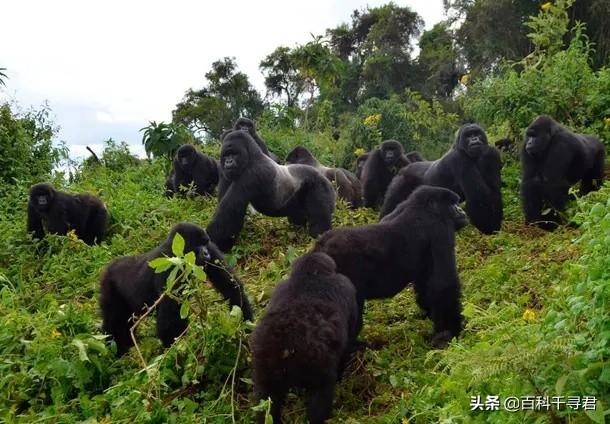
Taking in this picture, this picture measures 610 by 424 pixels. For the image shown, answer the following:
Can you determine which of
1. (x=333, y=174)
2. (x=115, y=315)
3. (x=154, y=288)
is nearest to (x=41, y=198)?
(x=115, y=315)

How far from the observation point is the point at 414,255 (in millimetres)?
4996

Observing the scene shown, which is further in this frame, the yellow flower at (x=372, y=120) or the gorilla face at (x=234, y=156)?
the yellow flower at (x=372, y=120)

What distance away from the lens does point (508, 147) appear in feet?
31.7

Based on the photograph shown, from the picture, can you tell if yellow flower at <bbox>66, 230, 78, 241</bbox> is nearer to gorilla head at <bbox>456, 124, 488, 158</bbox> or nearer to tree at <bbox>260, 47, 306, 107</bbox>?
gorilla head at <bbox>456, 124, 488, 158</bbox>

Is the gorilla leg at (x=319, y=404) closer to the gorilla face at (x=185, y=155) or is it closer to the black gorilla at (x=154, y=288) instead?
the black gorilla at (x=154, y=288)

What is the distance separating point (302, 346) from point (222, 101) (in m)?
25.8

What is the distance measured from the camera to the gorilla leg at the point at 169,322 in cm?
470

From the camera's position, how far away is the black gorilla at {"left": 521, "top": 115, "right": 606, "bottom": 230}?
7.27 metres

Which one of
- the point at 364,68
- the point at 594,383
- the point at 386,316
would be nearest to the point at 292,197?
the point at 386,316

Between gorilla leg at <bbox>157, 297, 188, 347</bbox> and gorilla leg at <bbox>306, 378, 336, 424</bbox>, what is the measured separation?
1.34m

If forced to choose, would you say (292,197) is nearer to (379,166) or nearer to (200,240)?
(379,166)

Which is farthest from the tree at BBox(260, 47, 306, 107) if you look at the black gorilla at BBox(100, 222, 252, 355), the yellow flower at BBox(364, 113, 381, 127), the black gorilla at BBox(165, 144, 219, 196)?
the black gorilla at BBox(100, 222, 252, 355)

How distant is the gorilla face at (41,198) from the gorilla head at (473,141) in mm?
4825

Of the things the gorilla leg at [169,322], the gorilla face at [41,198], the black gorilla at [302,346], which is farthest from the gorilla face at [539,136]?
the gorilla face at [41,198]
